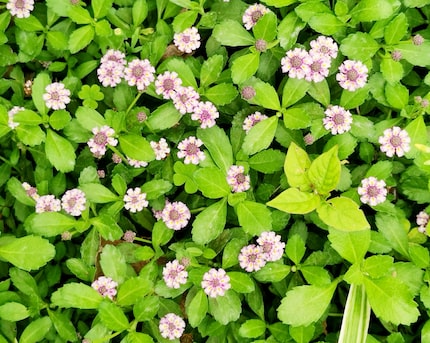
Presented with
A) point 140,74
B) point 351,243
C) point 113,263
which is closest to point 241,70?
point 140,74

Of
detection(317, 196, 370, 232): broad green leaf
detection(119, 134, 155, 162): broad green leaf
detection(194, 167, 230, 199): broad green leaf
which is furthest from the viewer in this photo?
detection(119, 134, 155, 162): broad green leaf

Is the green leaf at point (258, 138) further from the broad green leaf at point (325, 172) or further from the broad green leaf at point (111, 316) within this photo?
the broad green leaf at point (111, 316)

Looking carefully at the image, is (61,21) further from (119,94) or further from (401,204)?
(401,204)

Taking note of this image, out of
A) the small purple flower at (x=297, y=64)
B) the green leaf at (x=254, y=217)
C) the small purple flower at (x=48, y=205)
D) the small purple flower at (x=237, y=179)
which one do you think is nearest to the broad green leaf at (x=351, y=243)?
the green leaf at (x=254, y=217)

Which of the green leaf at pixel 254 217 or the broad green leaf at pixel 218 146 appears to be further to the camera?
the broad green leaf at pixel 218 146

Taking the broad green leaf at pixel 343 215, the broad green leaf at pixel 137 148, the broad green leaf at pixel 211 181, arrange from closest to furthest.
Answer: the broad green leaf at pixel 343 215, the broad green leaf at pixel 211 181, the broad green leaf at pixel 137 148

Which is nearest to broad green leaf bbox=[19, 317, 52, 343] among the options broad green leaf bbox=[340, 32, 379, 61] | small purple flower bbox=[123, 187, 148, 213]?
small purple flower bbox=[123, 187, 148, 213]

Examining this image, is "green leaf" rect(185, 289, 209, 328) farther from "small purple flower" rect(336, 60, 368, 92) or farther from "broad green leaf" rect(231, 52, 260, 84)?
"small purple flower" rect(336, 60, 368, 92)
